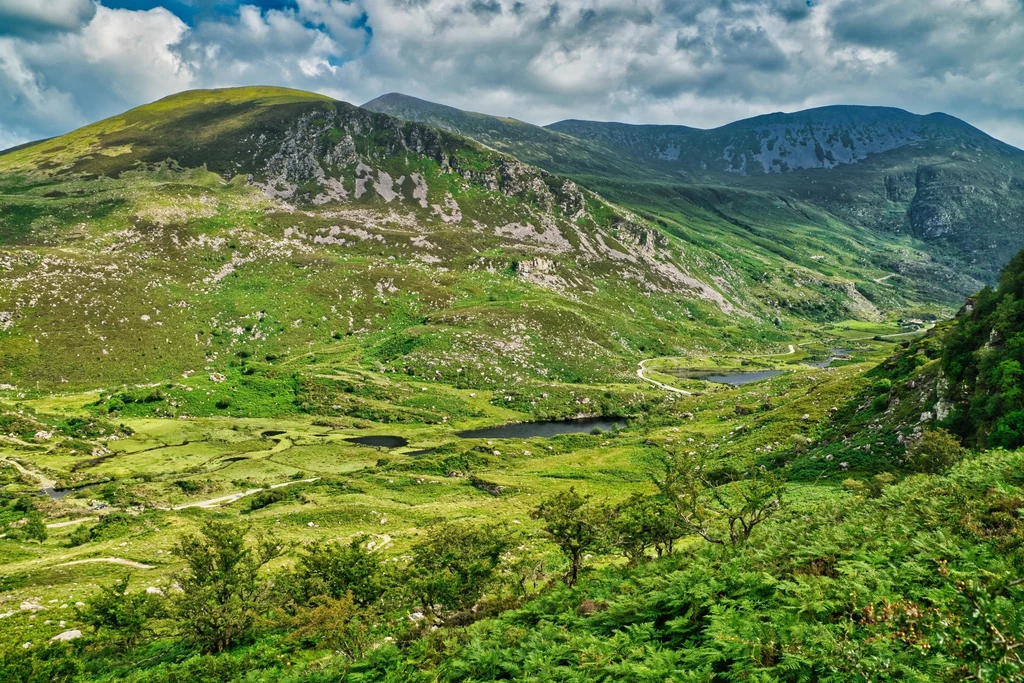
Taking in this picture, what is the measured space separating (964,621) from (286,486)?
7173cm

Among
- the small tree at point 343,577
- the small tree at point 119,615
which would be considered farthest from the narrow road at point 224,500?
the small tree at point 343,577

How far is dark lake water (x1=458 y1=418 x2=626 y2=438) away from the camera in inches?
Result: 4190

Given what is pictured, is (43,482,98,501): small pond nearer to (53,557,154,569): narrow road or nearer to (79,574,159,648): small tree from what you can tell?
(53,557,154,569): narrow road

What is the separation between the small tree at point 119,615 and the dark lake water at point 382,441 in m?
62.2

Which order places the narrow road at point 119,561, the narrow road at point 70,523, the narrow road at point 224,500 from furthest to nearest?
1. the narrow road at point 224,500
2. the narrow road at point 70,523
3. the narrow road at point 119,561

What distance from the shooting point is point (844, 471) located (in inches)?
1767

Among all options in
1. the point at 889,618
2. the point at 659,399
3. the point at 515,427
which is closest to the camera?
the point at 889,618

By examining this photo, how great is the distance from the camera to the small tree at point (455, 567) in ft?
88.6

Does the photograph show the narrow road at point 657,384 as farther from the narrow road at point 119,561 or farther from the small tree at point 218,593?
the narrow road at point 119,561

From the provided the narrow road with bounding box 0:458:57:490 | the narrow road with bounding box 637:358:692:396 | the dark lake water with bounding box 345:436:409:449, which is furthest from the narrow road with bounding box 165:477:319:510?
the narrow road with bounding box 637:358:692:396

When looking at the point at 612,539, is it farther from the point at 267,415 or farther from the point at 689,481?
the point at 267,415

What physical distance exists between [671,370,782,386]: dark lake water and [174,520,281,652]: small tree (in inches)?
5734

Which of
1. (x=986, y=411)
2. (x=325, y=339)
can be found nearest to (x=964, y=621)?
(x=986, y=411)

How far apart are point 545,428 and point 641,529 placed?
83.9 m
